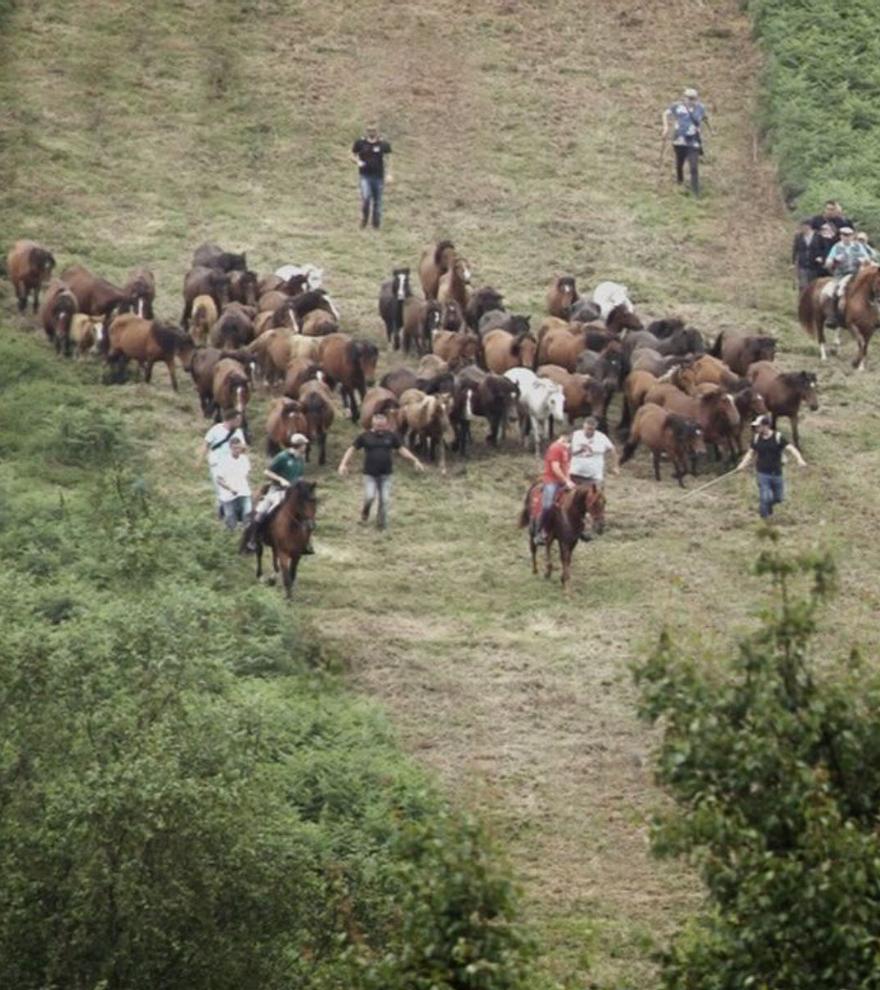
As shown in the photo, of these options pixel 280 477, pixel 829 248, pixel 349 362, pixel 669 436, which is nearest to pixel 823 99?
pixel 829 248

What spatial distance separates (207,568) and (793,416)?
8.36m

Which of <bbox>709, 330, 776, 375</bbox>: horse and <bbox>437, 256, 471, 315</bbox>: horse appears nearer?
<bbox>709, 330, 776, 375</bbox>: horse

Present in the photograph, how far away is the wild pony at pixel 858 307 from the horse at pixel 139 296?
9329 millimetres

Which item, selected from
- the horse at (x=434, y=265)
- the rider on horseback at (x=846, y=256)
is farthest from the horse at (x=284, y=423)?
the rider on horseback at (x=846, y=256)

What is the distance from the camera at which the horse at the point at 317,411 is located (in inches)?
1331

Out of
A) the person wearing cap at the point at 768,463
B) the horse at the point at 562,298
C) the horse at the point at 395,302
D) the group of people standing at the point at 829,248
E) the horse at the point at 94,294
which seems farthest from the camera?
the group of people standing at the point at 829,248

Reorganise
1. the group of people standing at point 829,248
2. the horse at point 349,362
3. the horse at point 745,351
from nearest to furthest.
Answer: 1. the horse at point 349,362
2. the horse at point 745,351
3. the group of people standing at point 829,248

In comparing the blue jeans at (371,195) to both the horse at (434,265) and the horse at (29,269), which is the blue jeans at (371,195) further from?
the horse at (29,269)

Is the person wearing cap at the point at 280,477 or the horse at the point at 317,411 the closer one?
the person wearing cap at the point at 280,477

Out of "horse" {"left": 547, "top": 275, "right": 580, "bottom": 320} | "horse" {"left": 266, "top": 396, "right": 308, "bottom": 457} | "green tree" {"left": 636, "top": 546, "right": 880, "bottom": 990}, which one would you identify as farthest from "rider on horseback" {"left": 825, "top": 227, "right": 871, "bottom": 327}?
"green tree" {"left": 636, "top": 546, "right": 880, "bottom": 990}

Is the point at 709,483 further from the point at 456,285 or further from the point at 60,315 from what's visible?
the point at 60,315

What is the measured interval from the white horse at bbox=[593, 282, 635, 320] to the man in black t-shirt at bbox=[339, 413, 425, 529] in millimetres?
Result: 6852

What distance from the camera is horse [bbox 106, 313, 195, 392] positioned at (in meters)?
36.5

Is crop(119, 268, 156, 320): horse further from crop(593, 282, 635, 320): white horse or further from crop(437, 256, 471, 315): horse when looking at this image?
crop(593, 282, 635, 320): white horse
